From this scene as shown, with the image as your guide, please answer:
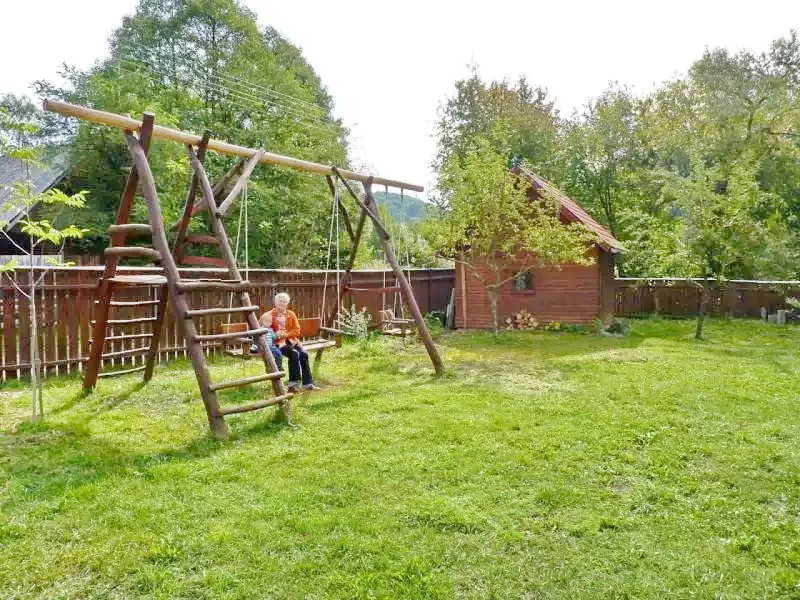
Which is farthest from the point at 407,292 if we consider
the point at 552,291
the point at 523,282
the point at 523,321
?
the point at 523,282

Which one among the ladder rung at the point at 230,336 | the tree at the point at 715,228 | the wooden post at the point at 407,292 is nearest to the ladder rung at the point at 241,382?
the ladder rung at the point at 230,336

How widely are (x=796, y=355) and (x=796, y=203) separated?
1408cm

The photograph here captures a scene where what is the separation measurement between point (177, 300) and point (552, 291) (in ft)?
38.4

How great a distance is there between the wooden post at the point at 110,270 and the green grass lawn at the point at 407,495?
0.40 meters

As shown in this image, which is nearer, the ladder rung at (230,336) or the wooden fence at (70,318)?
the ladder rung at (230,336)

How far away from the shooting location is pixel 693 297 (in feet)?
58.3

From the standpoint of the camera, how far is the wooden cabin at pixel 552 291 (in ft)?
47.5

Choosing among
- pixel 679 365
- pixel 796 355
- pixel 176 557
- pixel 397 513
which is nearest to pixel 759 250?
pixel 796 355

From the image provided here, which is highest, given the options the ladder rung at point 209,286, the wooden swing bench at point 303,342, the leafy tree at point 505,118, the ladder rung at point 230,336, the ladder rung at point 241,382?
the leafy tree at point 505,118

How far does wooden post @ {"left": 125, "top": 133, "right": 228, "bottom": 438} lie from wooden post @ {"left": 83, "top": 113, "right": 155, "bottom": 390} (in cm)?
14

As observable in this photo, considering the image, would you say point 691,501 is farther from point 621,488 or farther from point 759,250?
point 759,250

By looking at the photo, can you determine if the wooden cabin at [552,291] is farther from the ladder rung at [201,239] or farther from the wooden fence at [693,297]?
the ladder rung at [201,239]

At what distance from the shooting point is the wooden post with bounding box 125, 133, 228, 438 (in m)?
4.84

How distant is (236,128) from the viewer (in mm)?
19188
